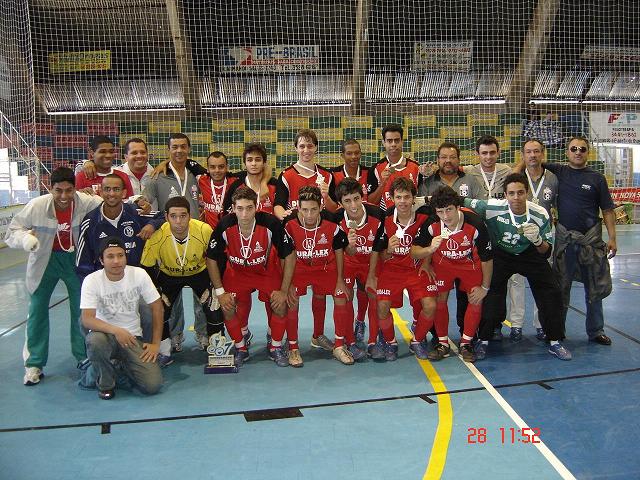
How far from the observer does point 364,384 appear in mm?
4176

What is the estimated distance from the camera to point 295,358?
466 centimetres

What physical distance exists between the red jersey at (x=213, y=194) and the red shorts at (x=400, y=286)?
1603mm

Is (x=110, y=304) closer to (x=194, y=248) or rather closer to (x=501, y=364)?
(x=194, y=248)

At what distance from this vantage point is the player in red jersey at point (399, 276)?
15.2 ft

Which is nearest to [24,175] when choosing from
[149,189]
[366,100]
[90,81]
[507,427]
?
[90,81]

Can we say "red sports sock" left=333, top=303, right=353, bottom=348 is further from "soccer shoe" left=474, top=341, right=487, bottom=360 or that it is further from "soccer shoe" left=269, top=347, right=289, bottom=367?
"soccer shoe" left=474, top=341, right=487, bottom=360

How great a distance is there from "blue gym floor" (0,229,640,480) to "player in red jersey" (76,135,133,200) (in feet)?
4.72

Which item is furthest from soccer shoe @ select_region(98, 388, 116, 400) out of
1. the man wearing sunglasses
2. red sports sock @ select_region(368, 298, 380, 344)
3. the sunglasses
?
the sunglasses

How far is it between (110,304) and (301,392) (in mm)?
1451

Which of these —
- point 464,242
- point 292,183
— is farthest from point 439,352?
Result: point 292,183

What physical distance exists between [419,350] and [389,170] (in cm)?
165

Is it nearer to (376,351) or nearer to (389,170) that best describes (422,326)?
(376,351)

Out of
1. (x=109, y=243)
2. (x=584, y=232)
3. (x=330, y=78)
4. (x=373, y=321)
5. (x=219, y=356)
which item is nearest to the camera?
(x=109, y=243)

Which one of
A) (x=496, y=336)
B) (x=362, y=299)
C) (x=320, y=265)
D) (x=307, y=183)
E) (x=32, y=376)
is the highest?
(x=307, y=183)
